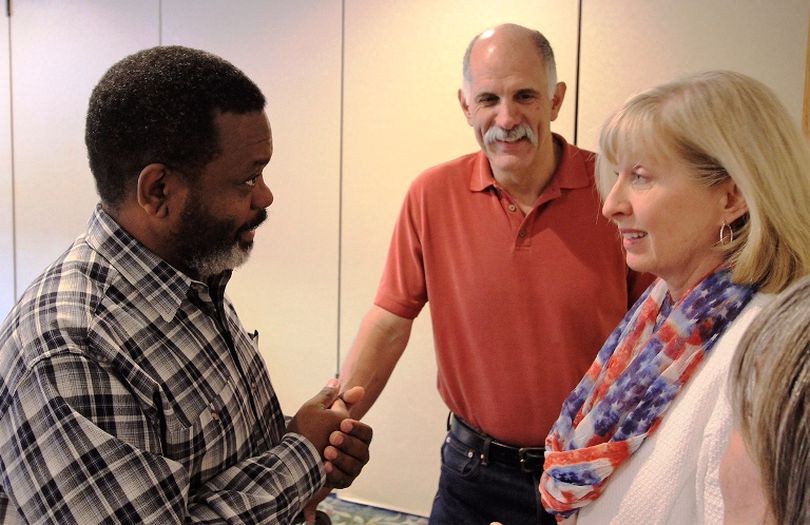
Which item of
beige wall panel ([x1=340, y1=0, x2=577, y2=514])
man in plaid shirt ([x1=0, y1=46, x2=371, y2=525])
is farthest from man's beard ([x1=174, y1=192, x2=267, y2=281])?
beige wall panel ([x1=340, y1=0, x2=577, y2=514])

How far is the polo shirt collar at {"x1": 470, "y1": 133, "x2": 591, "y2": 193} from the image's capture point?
67.5 inches

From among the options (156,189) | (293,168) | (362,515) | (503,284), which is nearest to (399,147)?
(293,168)

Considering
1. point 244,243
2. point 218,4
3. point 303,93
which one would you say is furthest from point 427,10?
point 244,243

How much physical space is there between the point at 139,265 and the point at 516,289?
0.88m

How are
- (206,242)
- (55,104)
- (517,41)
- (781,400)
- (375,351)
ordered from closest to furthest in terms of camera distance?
(781,400) → (206,242) → (517,41) → (375,351) → (55,104)

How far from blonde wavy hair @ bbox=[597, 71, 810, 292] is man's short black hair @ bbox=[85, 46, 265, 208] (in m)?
0.66

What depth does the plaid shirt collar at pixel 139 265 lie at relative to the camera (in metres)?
1.04

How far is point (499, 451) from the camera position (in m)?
1.64

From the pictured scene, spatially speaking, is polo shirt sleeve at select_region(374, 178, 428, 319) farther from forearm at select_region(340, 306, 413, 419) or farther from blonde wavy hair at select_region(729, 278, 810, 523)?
blonde wavy hair at select_region(729, 278, 810, 523)

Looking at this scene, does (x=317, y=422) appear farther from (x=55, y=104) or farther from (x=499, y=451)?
(x=55, y=104)

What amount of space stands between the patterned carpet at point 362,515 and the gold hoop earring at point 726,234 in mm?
2239

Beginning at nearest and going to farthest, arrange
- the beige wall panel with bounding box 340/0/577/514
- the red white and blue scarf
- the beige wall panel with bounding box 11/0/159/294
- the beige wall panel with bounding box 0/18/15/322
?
the red white and blue scarf
the beige wall panel with bounding box 340/0/577/514
the beige wall panel with bounding box 11/0/159/294
the beige wall panel with bounding box 0/18/15/322

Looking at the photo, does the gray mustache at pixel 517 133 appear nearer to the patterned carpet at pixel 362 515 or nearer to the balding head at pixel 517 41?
the balding head at pixel 517 41

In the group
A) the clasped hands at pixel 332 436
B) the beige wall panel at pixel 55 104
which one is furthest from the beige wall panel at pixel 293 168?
the clasped hands at pixel 332 436
